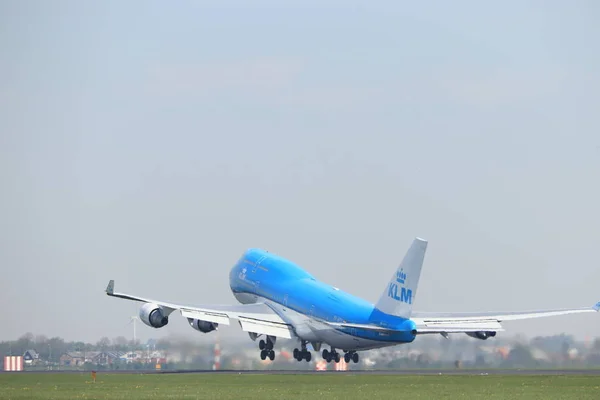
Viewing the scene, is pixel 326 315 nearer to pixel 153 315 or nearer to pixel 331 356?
pixel 331 356

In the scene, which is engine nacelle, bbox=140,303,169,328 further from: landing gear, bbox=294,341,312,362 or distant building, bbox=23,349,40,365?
distant building, bbox=23,349,40,365

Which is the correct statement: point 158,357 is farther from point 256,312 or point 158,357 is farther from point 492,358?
point 492,358

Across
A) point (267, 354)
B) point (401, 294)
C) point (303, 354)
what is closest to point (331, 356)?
point (303, 354)

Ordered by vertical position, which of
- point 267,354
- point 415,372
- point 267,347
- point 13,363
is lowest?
point 415,372

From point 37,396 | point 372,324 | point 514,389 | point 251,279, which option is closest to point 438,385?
point 514,389

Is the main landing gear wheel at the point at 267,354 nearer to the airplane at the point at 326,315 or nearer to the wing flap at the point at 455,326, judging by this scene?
the airplane at the point at 326,315

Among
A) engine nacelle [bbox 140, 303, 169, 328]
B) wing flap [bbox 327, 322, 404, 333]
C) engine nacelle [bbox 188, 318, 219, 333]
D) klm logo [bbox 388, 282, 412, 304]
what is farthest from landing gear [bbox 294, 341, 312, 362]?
klm logo [bbox 388, 282, 412, 304]

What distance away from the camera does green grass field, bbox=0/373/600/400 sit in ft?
180

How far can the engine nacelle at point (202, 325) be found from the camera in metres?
81.3

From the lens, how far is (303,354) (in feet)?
281

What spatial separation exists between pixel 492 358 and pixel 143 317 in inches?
916

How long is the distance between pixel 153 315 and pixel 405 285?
2009 cm

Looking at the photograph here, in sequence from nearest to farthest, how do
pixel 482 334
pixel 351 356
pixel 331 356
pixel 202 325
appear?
pixel 202 325 → pixel 482 334 → pixel 351 356 → pixel 331 356

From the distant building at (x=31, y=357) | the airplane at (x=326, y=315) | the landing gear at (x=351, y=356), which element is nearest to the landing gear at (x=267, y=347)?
the airplane at (x=326, y=315)
